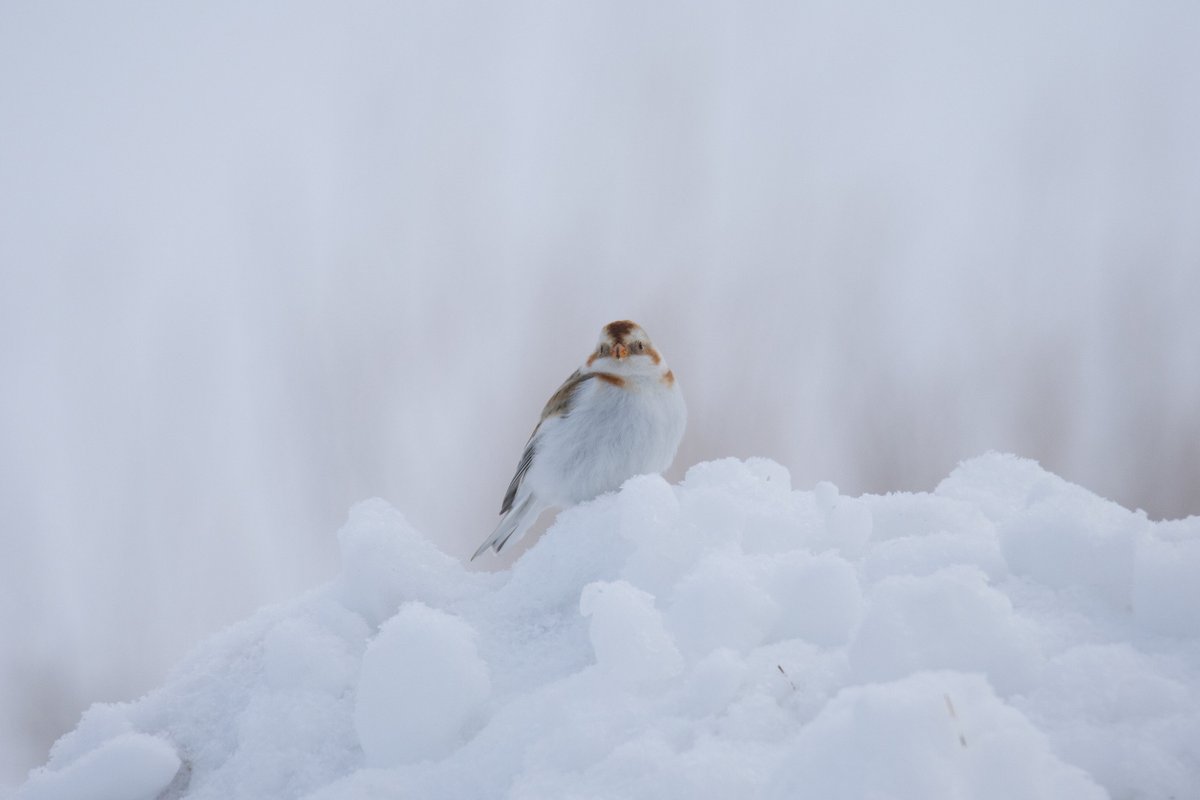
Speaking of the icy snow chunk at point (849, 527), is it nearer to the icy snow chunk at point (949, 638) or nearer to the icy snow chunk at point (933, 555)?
the icy snow chunk at point (933, 555)

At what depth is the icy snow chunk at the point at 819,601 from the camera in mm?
1513

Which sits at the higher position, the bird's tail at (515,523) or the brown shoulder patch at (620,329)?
the brown shoulder patch at (620,329)

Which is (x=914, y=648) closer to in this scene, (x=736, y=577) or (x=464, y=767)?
(x=736, y=577)

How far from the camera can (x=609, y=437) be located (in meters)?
3.48

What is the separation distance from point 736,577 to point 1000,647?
0.47 m

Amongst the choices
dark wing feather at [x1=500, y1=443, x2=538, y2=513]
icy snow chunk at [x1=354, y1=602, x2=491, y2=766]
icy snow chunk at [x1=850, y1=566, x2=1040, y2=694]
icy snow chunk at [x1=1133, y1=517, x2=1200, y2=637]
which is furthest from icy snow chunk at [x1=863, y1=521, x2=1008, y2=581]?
dark wing feather at [x1=500, y1=443, x2=538, y2=513]

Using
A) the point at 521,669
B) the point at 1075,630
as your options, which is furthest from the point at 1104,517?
the point at 521,669

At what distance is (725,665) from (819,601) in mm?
257

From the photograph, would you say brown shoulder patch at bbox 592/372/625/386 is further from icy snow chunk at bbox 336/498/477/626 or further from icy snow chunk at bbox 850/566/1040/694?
icy snow chunk at bbox 850/566/1040/694

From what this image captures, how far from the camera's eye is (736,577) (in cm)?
157

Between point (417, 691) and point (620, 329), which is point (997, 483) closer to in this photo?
point (417, 691)

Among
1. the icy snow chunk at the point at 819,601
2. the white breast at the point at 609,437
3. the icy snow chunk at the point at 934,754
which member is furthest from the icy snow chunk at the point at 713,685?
the white breast at the point at 609,437

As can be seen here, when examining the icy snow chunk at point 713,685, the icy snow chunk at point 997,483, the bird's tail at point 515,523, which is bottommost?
the bird's tail at point 515,523

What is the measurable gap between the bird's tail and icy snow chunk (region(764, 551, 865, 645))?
242 centimetres
